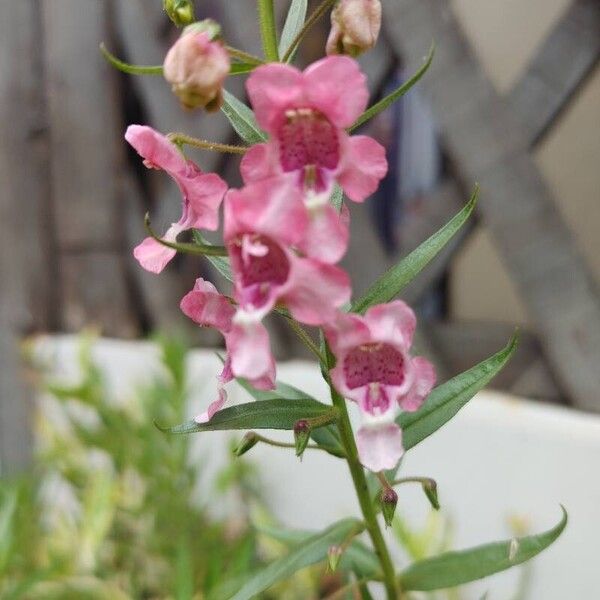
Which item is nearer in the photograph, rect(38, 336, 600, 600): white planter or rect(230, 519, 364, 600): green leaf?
rect(230, 519, 364, 600): green leaf

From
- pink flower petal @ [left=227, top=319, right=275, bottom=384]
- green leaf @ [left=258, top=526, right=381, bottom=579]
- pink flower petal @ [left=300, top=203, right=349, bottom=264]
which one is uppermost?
pink flower petal @ [left=300, top=203, right=349, bottom=264]

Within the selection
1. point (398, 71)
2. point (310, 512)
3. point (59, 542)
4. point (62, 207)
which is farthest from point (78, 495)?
point (398, 71)

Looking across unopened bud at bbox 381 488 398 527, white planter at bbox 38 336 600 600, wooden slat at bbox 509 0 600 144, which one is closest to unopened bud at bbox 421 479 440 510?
unopened bud at bbox 381 488 398 527

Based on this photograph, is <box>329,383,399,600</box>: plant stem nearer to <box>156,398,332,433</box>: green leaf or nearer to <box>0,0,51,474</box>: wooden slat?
<box>156,398,332,433</box>: green leaf

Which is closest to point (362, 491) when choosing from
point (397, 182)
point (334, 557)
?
point (334, 557)

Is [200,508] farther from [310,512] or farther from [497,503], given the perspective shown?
[497,503]

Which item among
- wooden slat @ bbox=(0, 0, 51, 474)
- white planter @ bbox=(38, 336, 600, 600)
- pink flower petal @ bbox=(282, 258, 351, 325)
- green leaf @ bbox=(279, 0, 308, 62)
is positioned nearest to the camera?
pink flower petal @ bbox=(282, 258, 351, 325)
